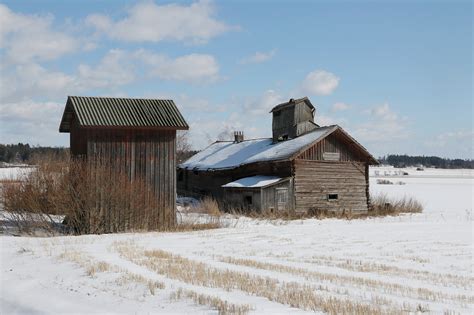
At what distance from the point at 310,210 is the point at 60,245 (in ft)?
66.0

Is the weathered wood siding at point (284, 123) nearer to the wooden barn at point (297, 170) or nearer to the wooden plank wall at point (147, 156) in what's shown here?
the wooden barn at point (297, 170)

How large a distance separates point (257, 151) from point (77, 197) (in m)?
19.9

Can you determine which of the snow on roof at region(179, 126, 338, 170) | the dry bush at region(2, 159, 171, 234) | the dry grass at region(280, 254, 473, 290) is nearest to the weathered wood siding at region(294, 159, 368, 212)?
the snow on roof at region(179, 126, 338, 170)

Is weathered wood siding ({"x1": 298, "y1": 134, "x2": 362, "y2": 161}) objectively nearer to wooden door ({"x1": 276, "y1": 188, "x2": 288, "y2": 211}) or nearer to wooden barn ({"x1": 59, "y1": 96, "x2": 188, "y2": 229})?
wooden door ({"x1": 276, "y1": 188, "x2": 288, "y2": 211})

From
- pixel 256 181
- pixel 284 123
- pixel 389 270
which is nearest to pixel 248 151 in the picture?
pixel 284 123

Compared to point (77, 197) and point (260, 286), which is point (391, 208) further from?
point (260, 286)

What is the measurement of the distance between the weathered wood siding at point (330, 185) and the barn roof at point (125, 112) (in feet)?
38.8

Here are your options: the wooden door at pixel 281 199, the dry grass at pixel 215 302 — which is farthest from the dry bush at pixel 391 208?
the dry grass at pixel 215 302

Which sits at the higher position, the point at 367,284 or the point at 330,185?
the point at 330,185

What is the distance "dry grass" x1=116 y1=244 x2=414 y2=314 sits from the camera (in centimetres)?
884

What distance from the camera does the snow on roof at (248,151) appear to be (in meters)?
35.1

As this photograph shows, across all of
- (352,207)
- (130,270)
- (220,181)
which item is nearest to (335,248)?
(130,270)

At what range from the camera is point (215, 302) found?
899 cm

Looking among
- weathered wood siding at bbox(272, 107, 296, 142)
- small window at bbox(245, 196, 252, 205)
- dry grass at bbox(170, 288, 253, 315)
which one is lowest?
dry grass at bbox(170, 288, 253, 315)
